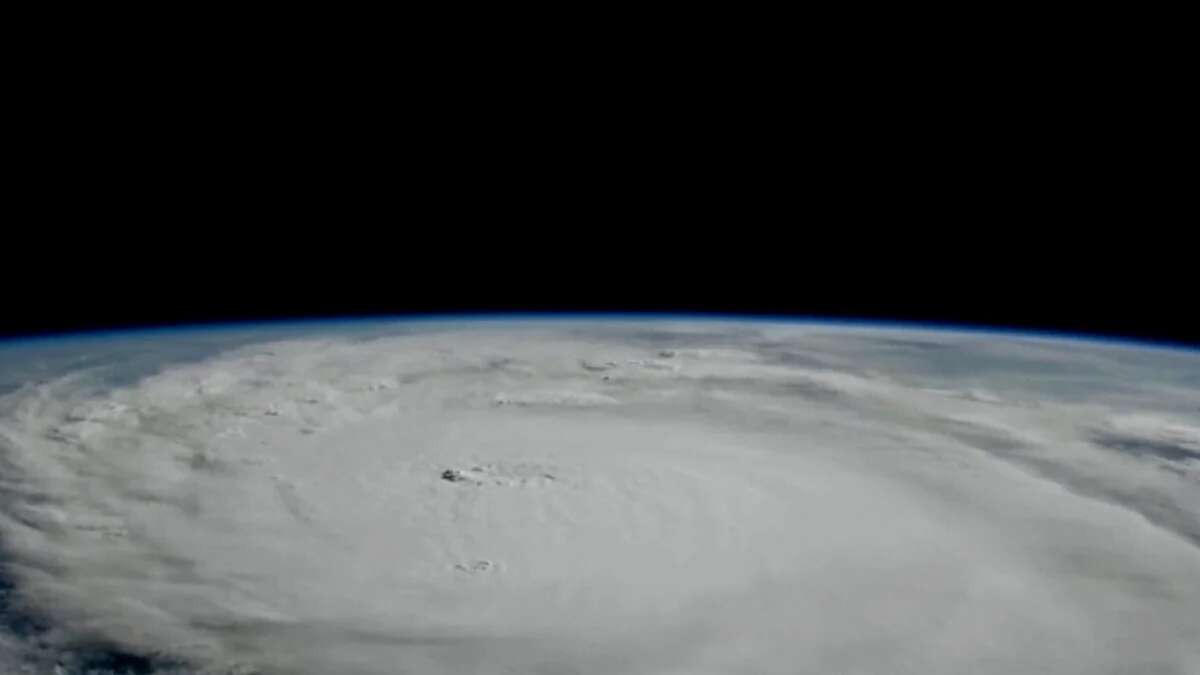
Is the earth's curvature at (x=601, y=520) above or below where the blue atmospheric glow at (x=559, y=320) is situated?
below

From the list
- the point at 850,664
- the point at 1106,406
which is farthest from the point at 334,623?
the point at 1106,406

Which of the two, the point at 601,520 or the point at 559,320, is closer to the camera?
the point at 601,520

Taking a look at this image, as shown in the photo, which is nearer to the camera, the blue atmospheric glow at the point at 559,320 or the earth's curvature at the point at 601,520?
the earth's curvature at the point at 601,520

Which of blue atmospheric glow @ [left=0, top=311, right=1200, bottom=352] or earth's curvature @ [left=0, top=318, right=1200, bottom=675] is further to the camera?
blue atmospheric glow @ [left=0, top=311, right=1200, bottom=352]

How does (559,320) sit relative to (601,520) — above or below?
above

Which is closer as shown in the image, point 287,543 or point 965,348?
point 287,543

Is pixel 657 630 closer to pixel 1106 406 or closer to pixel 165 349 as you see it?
pixel 1106 406

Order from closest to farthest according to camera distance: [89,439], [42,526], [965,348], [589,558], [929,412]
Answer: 1. [589,558]
2. [42,526]
3. [89,439]
4. [929,412]
5. [965,348]

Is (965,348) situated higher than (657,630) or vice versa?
(965,348)
